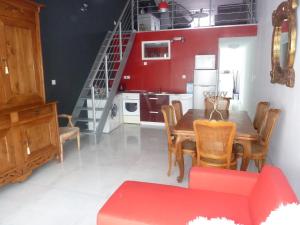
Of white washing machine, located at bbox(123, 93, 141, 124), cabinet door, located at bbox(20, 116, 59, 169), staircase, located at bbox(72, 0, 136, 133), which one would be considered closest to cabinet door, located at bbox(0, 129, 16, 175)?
cabinet door, located at bbox(20, 116, 59, 169)

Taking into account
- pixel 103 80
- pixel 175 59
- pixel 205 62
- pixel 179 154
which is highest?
pixel 175 59

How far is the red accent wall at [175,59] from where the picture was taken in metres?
5.65

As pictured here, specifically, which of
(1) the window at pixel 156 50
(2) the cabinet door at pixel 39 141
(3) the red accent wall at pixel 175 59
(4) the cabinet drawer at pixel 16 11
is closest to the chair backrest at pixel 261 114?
(3) the red accent wall at pixel 175 59

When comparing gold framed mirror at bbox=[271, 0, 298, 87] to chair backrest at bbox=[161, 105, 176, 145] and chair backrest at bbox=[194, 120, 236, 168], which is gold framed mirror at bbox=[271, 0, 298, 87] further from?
chair backrest at bbox=[161, 105, 176, 145]

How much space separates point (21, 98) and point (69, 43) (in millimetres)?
2110

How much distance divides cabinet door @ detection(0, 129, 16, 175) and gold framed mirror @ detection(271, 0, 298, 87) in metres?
3.15

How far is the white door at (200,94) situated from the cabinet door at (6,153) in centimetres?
390

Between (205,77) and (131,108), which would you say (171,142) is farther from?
(131,108)

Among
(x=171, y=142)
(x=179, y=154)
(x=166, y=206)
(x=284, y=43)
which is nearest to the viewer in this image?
(x=166, y=206)

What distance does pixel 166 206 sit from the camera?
1.66 m

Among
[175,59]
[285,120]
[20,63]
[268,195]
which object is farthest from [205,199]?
[175,59]

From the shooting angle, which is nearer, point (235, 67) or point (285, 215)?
point (285, 215)

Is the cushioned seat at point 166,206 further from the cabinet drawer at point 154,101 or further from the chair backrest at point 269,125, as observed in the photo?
the cabinet drawer at point 154,101

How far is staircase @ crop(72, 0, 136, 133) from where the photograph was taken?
15.7 feet
